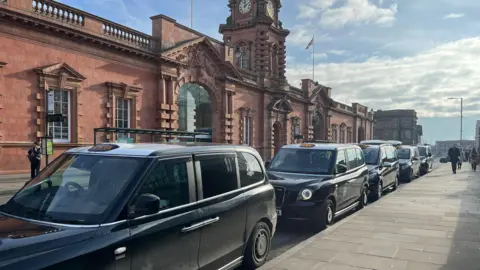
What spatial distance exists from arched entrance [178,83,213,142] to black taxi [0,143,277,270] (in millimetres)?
19775

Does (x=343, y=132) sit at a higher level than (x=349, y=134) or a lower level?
higher

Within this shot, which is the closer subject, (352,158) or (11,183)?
(352,158)

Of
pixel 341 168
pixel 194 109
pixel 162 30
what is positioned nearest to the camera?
pixel 341 168

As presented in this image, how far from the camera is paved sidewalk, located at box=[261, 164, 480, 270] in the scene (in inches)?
209

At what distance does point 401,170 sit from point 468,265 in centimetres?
1446

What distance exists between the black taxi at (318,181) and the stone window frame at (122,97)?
13.0 meters

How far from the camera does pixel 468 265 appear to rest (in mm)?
5273

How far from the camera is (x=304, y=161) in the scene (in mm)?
9398

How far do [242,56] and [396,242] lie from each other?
31.4 metres

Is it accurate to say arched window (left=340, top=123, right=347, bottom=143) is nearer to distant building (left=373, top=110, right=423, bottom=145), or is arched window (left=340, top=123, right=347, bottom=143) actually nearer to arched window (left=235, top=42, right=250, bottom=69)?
arched window (left=235, top=42, right=250, bottom=69)

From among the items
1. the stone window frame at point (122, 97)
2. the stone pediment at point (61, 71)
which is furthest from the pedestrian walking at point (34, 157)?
the stone window frame at point (122, 97)

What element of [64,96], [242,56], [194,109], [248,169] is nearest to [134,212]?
[248,169]

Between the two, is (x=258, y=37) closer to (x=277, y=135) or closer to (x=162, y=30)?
(x=277, y=135)

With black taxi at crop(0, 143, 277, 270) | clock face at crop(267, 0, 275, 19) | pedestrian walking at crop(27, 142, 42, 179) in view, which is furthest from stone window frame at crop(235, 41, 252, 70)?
black taxi at crop(0, 143, 277, 270)
